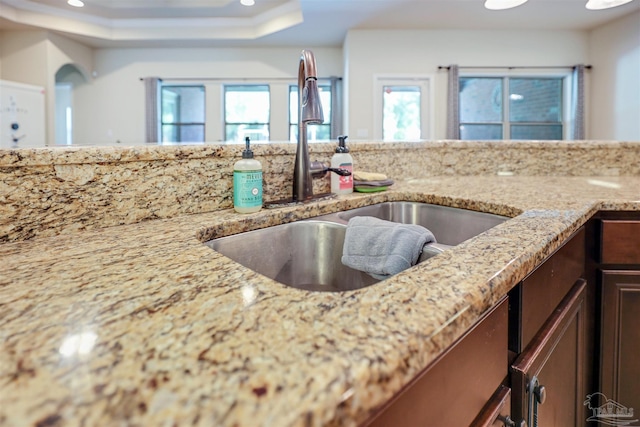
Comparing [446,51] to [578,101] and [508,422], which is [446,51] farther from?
[508,422]

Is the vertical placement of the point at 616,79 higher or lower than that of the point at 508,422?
higher

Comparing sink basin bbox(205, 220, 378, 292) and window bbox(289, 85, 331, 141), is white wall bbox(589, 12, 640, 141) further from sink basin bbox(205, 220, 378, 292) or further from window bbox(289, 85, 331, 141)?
sink basin bbox(205, 220, 378, 292)

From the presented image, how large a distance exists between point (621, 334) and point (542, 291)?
60 centimetres

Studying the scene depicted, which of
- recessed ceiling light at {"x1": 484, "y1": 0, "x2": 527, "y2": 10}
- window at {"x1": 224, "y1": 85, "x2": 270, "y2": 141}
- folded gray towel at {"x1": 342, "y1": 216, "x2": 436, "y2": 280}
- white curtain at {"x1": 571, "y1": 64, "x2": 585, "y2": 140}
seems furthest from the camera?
window at {"x1": 224, "y1": 85, "x2": 270, "y2": 141}

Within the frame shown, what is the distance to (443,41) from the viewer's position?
5.15 meters

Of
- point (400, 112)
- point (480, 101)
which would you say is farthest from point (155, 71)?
point (480, 101)

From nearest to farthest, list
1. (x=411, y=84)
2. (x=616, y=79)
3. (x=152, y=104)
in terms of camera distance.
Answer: (x=616, y=79), (x=411, y=84), (x=152, y=104)

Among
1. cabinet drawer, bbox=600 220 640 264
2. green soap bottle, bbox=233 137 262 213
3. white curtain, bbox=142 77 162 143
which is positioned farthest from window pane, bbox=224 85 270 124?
cabinet drawer, bbox=600 220 640 264

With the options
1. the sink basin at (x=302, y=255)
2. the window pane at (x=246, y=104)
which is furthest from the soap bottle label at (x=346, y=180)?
the window pane at (x=246, y=104)

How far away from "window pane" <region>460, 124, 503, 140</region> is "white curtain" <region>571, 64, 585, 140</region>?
95cm

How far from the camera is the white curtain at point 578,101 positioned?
16.8 ft

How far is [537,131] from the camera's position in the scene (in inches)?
215

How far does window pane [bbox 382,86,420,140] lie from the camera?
5305 mm

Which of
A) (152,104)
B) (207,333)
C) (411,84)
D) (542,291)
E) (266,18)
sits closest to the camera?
(207,333)
